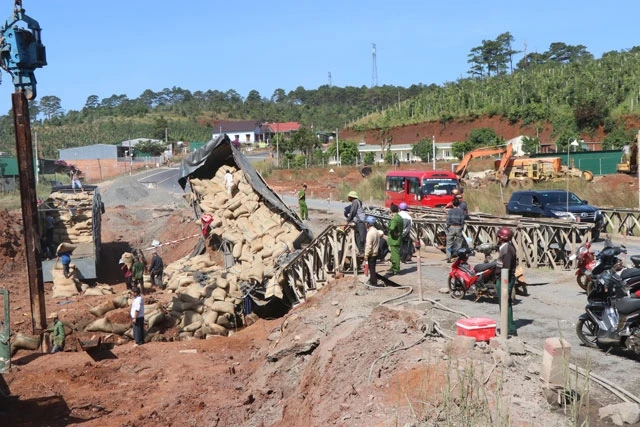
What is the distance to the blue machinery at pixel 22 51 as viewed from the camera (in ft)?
47.4

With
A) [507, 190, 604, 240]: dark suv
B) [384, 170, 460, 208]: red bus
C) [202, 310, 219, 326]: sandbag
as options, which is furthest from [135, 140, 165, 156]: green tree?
[202, 310, 219, 326]: sandbag

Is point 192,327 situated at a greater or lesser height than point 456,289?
lesser

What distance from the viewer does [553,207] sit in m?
20.8

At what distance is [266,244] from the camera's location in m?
18.8

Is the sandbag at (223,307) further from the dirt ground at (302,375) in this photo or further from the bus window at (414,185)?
the bus window at (414,185)

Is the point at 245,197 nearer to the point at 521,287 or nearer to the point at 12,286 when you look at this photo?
the point at 12,286

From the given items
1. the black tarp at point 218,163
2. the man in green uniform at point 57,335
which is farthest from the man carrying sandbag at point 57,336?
the black tarp at point 218,163

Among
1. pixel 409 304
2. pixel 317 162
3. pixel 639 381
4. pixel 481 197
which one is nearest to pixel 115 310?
pixel 409 304

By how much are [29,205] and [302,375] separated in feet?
26.0

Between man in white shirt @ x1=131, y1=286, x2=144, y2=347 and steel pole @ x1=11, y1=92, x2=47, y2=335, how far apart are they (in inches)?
77.5

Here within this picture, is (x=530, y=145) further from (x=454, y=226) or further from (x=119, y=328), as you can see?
(x=119, y=328)

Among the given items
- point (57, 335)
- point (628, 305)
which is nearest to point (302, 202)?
point (57, 335)

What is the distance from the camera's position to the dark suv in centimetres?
1998

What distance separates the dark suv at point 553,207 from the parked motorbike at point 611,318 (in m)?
11.0
